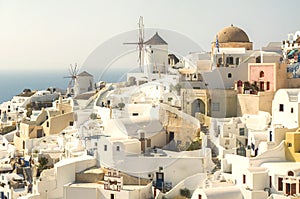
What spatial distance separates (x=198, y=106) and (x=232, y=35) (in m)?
5.70

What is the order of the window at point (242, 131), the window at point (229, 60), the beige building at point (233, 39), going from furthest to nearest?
the beige building at point (233, 39) < the window at point (229, 60) < the window at point (242, 131)

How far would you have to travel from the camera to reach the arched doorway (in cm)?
2132

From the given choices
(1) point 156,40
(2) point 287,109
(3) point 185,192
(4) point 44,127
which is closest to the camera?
(3) point 185,192

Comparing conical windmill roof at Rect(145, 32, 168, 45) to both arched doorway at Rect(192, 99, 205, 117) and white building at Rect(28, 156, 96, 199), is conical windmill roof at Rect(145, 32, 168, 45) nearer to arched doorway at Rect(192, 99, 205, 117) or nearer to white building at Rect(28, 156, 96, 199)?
arched doorway at Rect(192, 99, 205, 117)

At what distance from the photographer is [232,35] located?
25781 millimetres

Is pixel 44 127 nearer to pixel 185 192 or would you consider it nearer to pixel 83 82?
pixel 83 82

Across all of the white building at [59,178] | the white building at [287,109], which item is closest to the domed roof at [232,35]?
the white building at [287,109]

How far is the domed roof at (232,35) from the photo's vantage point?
25703 mm

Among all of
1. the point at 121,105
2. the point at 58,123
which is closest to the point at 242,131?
the point at 121,105

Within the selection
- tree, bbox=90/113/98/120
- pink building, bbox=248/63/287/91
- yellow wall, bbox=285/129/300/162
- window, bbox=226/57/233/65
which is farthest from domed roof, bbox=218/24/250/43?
yellow wall, bbox=285/129/300/162

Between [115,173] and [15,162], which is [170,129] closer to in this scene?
[115,173]

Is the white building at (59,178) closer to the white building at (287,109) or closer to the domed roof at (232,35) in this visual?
A: the white building at (287,109)

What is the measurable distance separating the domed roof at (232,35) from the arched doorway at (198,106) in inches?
207

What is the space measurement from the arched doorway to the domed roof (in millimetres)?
5256
